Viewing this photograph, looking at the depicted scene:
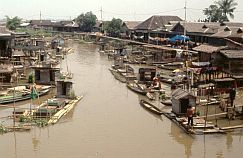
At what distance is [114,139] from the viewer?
19312 millimetres

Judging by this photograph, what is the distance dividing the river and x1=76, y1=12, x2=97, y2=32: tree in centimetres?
7292

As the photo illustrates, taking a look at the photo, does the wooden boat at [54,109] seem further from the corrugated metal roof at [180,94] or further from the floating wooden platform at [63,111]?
the corrugated metal roof at [180,94]

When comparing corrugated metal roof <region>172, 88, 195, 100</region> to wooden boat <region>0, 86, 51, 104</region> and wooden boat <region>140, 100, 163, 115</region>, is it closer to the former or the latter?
wooden boat <region>140, 100, 163, 115</region>

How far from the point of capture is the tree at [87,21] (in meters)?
96.8

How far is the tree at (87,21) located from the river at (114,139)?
72.9 m

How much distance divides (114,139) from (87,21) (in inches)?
3142

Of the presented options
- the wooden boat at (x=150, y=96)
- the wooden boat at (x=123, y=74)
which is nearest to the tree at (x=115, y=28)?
the wooden boat at (x=123, y=74)

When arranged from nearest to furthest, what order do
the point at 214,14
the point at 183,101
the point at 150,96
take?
the point at 183,101 < the point at 150,96 < the point at 214,14

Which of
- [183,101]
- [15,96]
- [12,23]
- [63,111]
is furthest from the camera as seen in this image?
[12,23]

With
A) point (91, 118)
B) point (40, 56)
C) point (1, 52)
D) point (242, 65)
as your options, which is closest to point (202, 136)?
point (91, 118)

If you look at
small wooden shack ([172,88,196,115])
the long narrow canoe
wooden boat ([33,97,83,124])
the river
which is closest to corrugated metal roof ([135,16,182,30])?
the long narrow canoe

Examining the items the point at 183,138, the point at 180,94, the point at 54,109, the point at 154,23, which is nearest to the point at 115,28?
the point at 154,23

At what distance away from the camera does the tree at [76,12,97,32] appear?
317 ft

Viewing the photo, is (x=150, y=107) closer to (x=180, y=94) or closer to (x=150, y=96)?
(x=180, y=94)
